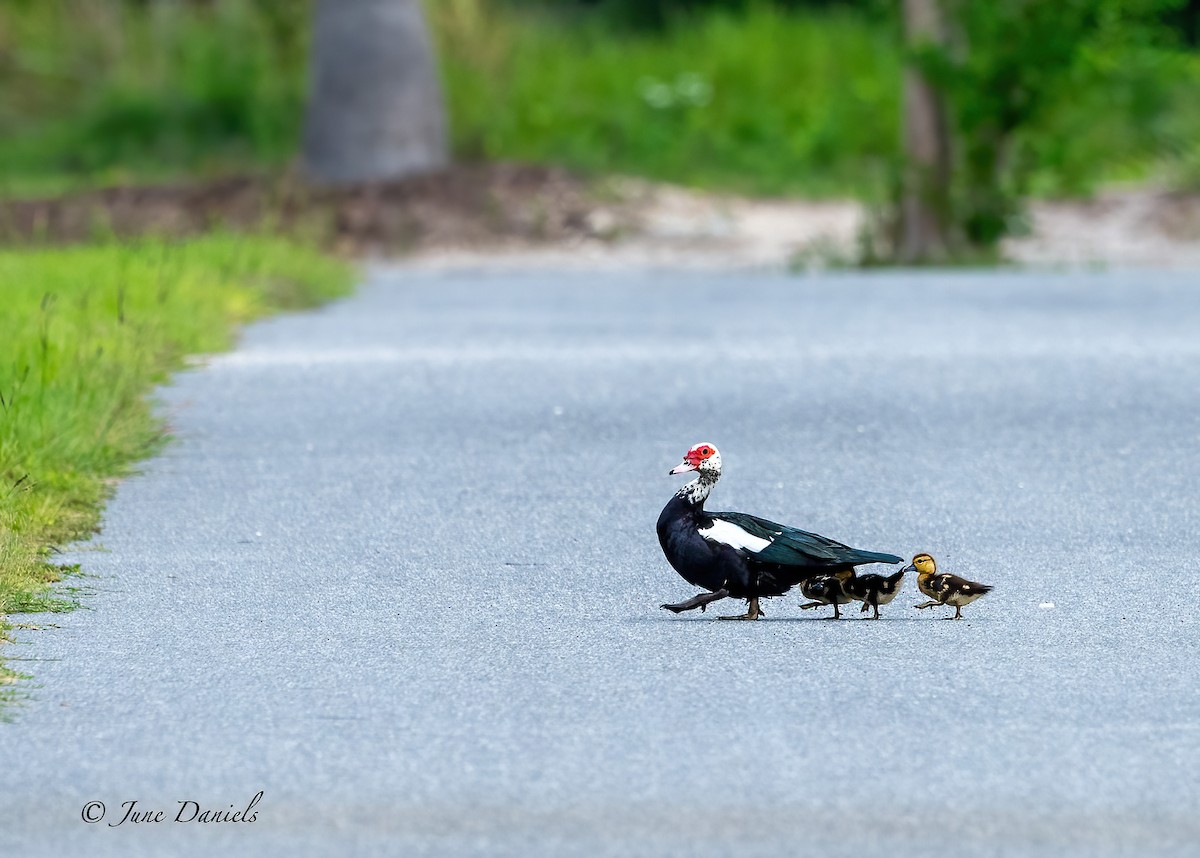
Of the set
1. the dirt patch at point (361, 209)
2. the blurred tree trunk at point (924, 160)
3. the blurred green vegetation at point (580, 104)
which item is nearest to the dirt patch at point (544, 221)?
the dirt patch at point (361, 209)

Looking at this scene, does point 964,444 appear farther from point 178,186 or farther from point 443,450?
point 178,186

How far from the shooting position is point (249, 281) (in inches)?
623

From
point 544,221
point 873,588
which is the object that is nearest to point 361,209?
point 544,221

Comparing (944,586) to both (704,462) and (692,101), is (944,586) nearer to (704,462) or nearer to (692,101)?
(704,462)

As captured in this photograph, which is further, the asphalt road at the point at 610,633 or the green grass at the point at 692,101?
the green grass at the point at 692,101

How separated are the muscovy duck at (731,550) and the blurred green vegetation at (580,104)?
17.0 meters

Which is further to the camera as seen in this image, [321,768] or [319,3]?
[319,3]

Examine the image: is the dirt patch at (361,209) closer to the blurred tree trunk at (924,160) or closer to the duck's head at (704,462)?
the blurred tree trunk at (924,160)

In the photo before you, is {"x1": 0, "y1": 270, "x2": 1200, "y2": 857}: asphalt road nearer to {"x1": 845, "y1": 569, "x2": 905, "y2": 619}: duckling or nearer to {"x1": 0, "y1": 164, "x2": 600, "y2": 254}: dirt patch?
{"x1": 845, "y1": 569, "x2": 905, "y2": 619}: duckling

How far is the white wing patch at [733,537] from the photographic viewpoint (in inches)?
235

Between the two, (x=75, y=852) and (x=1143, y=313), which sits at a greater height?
(x=75, y=852)

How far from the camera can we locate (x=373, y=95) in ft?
74.5

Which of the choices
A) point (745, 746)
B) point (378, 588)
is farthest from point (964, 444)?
point (745, 746)

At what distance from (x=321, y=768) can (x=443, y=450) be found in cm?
461
